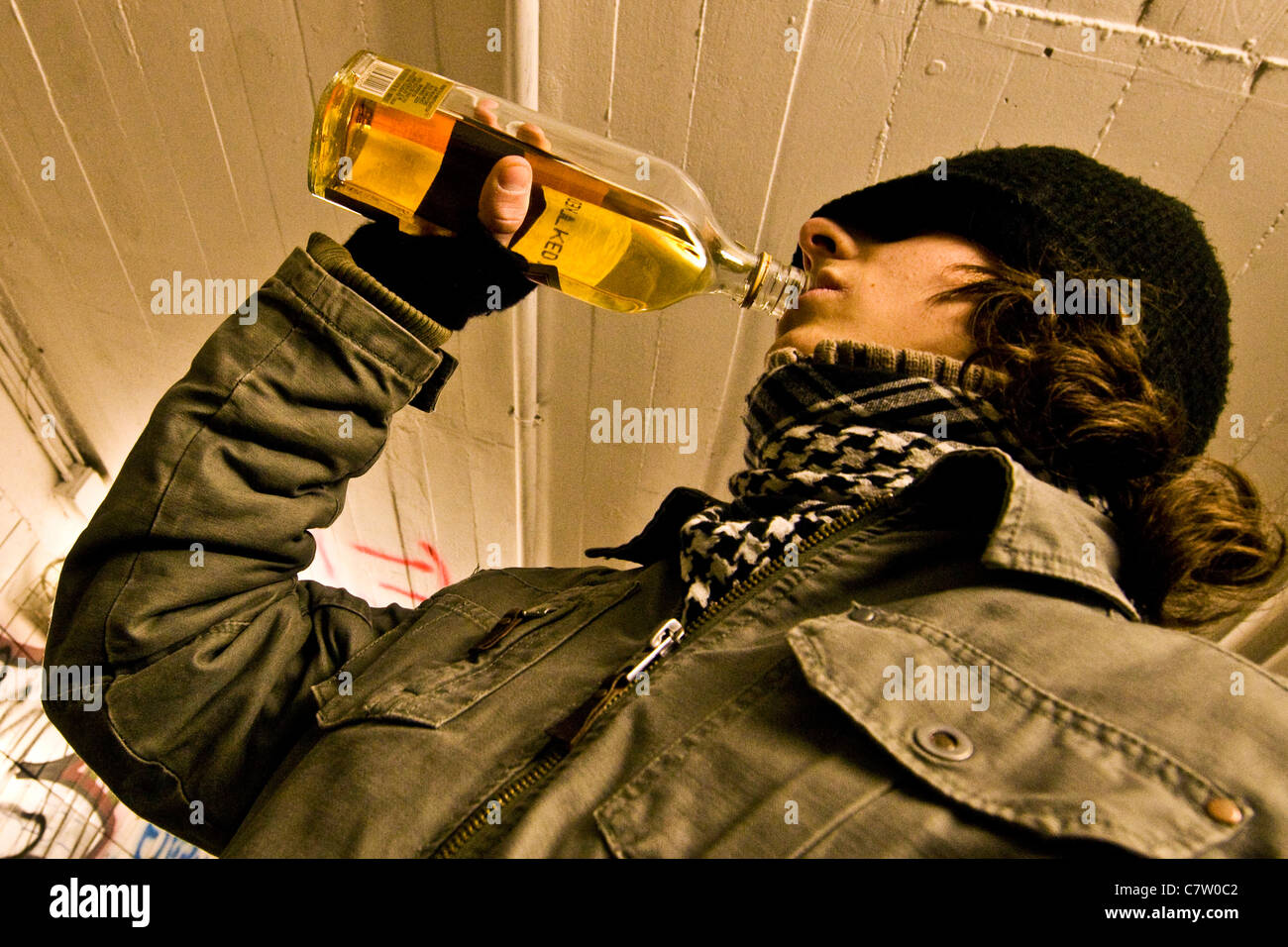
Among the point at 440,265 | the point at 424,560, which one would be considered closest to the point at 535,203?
the point at 440,265

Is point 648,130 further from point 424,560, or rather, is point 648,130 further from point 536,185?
point 424,560

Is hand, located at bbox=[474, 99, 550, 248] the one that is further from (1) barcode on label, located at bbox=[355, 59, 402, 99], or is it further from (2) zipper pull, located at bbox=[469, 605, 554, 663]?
(2) zipper pull, located at bbox=[469, 605, 554, 663]

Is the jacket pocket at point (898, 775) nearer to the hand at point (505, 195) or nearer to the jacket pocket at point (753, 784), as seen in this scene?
the jacket pocket at point (753, 784)

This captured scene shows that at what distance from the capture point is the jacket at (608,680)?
340 mm

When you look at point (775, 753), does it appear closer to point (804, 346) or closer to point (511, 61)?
point (804, 346)

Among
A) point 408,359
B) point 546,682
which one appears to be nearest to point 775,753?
point 546,682

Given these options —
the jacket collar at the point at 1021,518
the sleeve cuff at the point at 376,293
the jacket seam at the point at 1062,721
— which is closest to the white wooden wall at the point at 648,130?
the sleeve cuff at the point at 376,293

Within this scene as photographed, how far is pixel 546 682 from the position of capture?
53 cm

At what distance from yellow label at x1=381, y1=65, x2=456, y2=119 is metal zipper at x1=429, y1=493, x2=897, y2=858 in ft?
1.94

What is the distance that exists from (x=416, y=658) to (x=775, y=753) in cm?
38

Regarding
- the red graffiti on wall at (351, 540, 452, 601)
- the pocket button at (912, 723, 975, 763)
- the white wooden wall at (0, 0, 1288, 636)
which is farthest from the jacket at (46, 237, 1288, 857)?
the red graffiti on wall at (351, 540, 452, 601)

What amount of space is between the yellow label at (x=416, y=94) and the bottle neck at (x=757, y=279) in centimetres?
36

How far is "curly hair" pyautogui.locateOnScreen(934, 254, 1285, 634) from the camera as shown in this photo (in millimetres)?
548
